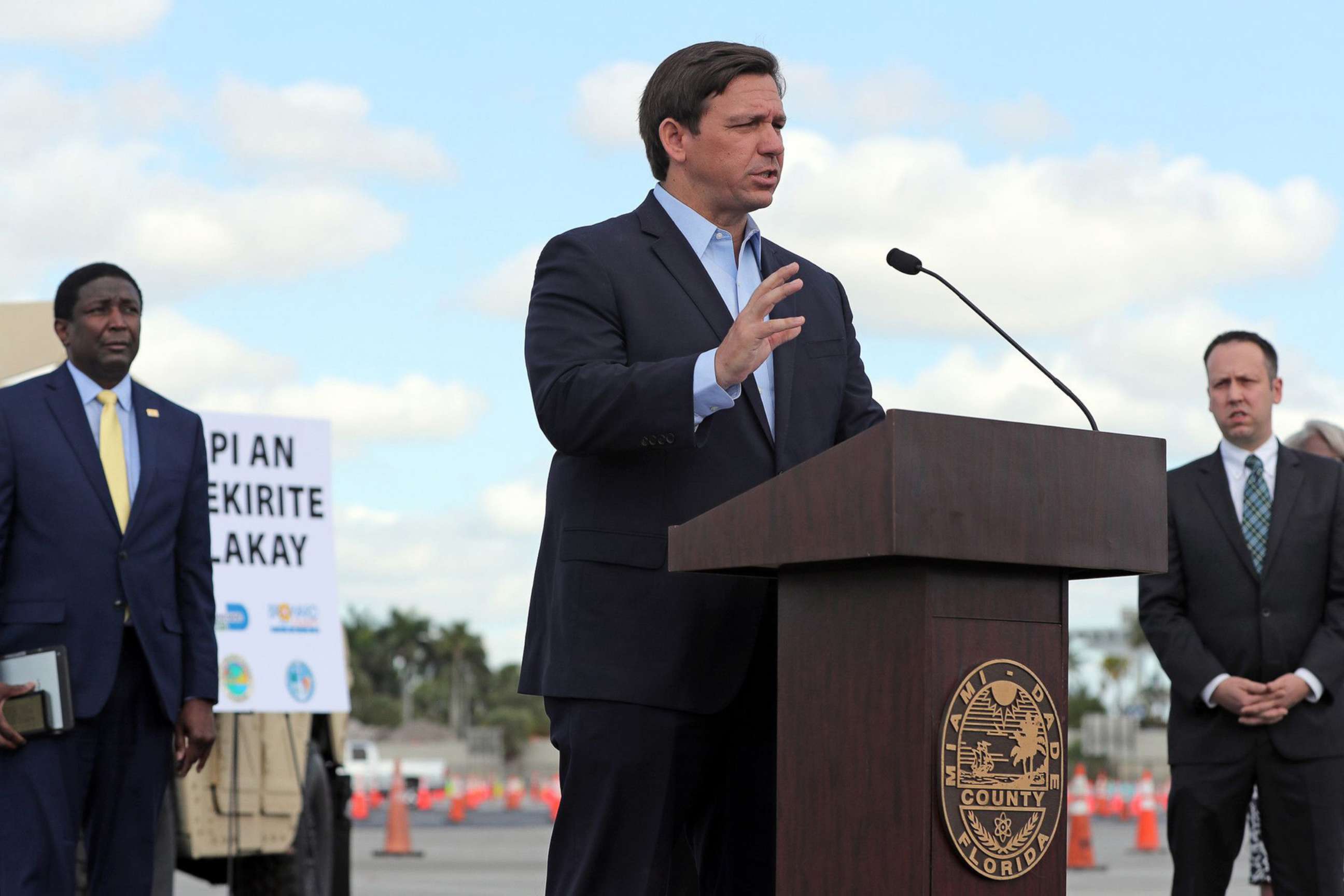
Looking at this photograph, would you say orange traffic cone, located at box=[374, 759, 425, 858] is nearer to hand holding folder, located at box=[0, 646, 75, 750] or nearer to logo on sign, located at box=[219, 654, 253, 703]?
logo on sign, located at box=[219, 654, 253, 703]

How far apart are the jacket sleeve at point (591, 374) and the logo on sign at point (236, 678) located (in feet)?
14.2

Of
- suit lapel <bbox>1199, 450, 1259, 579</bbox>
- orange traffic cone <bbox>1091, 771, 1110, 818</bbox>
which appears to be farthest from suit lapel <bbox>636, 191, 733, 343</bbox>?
orange traffic cone <bbox>1091, 771, 1110, 818</bbox>

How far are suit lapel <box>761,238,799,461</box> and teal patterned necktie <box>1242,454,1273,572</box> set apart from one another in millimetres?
2993

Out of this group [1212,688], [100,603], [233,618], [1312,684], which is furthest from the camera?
[233,618]

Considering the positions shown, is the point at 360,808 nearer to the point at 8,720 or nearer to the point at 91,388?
the point at 91,388

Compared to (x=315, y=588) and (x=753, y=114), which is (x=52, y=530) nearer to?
(x=753, y=114)

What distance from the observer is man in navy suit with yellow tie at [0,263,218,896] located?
4.58m

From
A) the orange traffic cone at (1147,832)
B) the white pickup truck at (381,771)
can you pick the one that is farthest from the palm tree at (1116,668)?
the orange traffic cone at (1147,832)

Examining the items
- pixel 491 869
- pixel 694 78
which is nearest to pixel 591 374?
pixel 694 78

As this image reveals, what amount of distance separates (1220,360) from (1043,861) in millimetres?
3627

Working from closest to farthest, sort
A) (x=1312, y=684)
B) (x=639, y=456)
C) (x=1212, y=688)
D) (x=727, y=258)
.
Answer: (x=639, y=456), (x=727, y=258), (x=1312, y=684), (x=1212, y=688)

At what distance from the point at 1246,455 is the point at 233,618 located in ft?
13.6

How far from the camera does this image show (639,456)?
3.35m

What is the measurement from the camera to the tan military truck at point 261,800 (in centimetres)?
723
